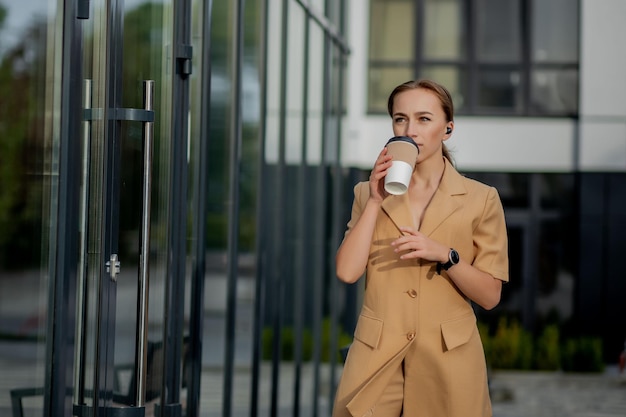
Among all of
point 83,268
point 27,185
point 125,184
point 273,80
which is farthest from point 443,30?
point 27,185

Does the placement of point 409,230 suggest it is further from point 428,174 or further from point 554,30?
point 554,30

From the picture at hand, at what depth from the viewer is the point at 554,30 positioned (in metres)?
18.4

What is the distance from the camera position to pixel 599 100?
18047mm

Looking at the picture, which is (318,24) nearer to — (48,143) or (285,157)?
(285,157)

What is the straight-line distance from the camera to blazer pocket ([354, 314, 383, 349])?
365 cm

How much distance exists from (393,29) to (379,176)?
15.3m

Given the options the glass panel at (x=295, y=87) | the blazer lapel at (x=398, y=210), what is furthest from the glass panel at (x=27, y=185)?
the glass panel at (x=295, y=87)

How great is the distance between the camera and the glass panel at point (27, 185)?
346cm

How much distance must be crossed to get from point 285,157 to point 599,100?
37.3 feet

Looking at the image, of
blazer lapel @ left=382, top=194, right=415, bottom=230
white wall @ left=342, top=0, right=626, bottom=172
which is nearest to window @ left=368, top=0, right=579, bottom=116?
white wall @ left=342, top=0, right=626, bottom=172

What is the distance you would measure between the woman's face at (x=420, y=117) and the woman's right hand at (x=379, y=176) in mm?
145

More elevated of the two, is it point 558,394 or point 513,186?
point 513,186

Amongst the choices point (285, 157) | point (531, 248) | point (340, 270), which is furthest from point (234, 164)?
point (531, 248)

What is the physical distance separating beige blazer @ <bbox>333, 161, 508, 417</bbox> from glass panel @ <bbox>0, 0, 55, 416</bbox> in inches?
38.8
